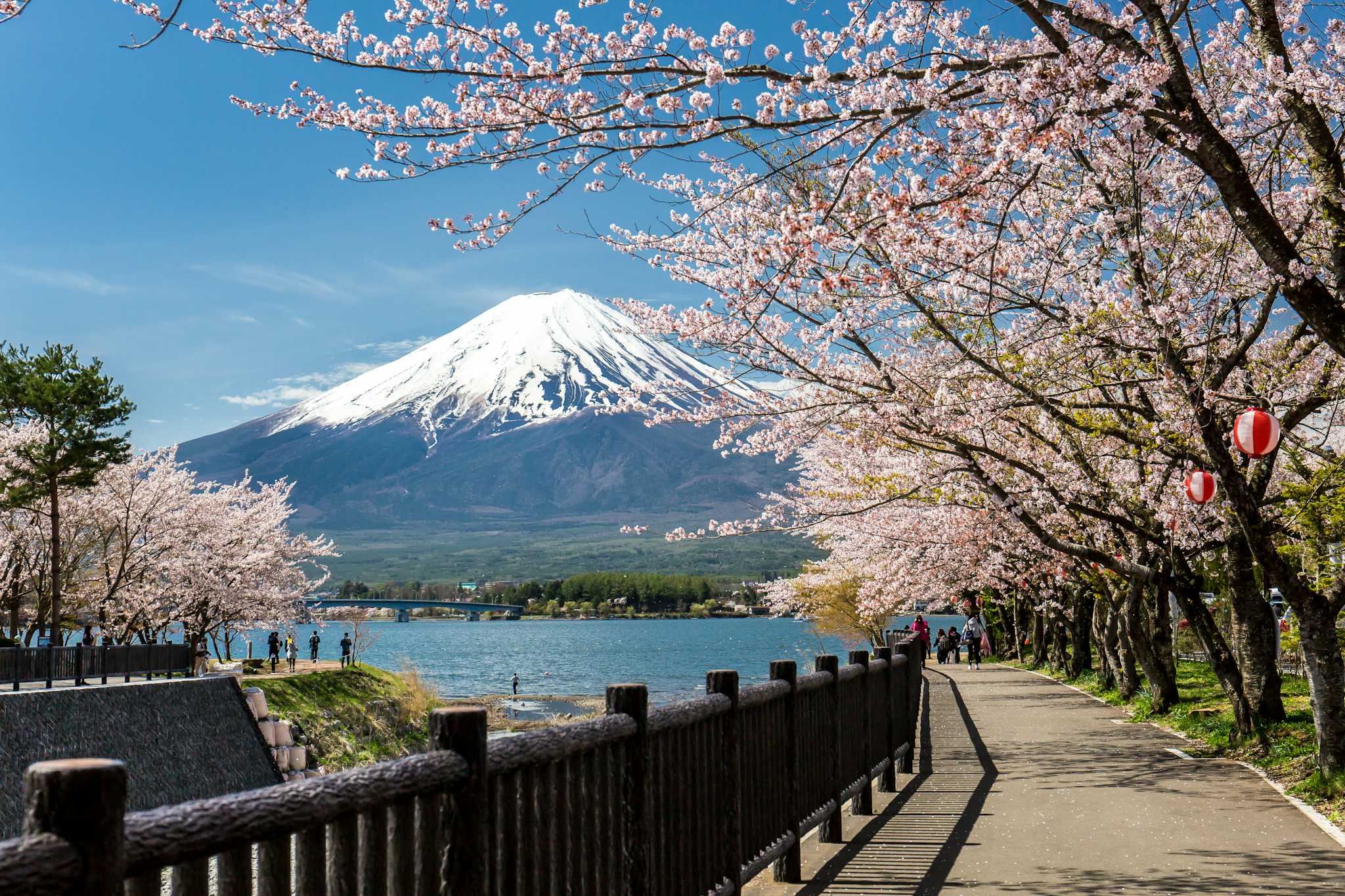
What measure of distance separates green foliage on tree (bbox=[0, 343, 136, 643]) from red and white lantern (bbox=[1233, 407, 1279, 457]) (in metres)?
30.7

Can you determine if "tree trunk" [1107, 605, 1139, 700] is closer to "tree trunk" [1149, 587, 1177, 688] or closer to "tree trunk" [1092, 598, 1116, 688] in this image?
"tree trunk" [1092, 598, 1116, 688]

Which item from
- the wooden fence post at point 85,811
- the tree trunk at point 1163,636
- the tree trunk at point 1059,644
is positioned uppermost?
the wooden fence post at point 85,811

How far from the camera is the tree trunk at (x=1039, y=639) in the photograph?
116 feet

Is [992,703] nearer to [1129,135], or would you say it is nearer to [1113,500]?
[1113,500]

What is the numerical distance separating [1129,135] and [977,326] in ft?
15.8

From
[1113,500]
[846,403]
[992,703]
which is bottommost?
[992,703]

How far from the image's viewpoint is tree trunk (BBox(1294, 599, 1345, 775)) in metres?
9.12

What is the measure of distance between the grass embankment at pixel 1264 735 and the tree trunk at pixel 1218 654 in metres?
0.23

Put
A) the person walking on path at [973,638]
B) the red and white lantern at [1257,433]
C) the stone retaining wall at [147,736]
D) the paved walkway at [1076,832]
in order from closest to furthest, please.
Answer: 1. the paved walkway at [1076,832]
2. the red and white lantern at [1257,433]
3. the stone retaining wall at [147,736]
4. the person walking on path at [973,638]

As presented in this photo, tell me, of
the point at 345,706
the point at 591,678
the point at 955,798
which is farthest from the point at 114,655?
the point at 591,678

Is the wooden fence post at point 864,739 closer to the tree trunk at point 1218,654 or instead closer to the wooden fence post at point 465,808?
Result: the tree trunk at point 1218,654

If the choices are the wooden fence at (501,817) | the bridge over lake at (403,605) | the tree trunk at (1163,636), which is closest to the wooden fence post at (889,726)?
the wooden fence at (501,817)

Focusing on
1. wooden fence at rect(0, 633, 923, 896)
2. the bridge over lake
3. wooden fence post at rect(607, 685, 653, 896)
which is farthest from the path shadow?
the bridge over lake

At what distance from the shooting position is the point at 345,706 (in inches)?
1454
